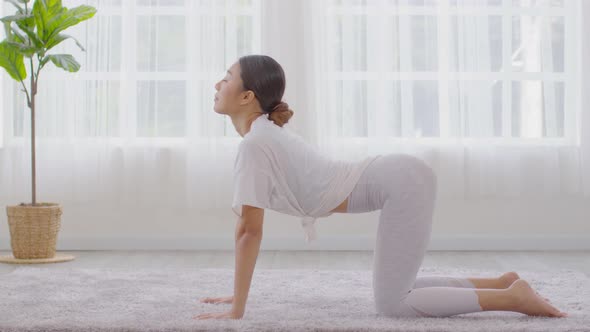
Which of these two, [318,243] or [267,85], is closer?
[267,85]

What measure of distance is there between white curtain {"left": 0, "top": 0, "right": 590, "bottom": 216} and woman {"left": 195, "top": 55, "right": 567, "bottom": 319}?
79.7 inches

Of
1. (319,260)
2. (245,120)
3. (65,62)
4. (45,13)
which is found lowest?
(319,260)

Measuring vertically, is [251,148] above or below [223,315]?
above

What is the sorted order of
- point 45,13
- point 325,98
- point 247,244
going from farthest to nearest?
point 325,98, point 45,13, point 247,244

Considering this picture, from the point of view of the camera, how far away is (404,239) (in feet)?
7.53

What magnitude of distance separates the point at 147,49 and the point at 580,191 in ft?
7.76

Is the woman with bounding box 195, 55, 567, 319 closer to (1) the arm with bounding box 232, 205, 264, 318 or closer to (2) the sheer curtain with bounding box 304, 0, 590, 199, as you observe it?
(1) the arm with bounding box 232, 205, 264, 318

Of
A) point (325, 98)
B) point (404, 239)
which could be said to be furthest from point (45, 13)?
point (404, 239)

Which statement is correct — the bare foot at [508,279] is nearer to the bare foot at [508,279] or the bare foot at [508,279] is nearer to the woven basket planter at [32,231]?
the bare foot at [508,279]

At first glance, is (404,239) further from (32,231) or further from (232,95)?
(32,231)

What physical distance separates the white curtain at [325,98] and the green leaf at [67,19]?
34cm

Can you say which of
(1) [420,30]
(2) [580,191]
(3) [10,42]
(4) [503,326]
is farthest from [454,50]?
(4) [503,326]

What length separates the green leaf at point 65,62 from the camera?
13.1 feet

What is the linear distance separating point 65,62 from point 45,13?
25 cm
